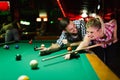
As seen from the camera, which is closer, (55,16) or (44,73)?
(44,73)

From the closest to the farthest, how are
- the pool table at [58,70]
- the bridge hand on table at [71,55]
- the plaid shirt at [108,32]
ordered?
the pool table at [58,70] → the bridge hand on table at [71,55] → the plaid shirt at [108,32]

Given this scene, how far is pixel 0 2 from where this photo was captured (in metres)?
12.7

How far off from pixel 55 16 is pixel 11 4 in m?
6.65

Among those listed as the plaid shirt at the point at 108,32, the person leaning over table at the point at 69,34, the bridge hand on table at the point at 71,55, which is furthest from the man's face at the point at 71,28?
the bridge hand on table at the point at 71,55

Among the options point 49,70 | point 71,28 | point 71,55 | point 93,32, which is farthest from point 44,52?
point 49,70

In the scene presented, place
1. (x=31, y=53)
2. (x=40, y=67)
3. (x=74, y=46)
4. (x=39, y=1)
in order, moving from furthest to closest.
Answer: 1. (x=39, y=1)
2. (x=74, y=46)
3. (x=31, y=53)
4. (x=40, y=67)

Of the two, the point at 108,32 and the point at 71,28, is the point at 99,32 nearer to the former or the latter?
the point at 108,32

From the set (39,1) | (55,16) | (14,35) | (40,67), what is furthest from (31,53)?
(55,16)

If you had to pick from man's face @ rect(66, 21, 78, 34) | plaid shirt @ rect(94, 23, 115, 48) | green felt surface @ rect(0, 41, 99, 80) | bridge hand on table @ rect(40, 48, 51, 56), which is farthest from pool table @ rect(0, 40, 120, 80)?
plaid shirt @ rect(94, 23, 115, 48)

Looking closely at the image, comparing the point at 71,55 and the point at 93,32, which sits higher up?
the point at 93,32

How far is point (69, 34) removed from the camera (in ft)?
15.5

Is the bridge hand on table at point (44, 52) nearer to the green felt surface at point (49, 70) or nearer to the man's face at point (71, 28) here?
the green felt surface at point (49, 70)

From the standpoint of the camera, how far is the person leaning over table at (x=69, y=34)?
4323 millimetres

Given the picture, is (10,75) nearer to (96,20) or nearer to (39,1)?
(96,20)
